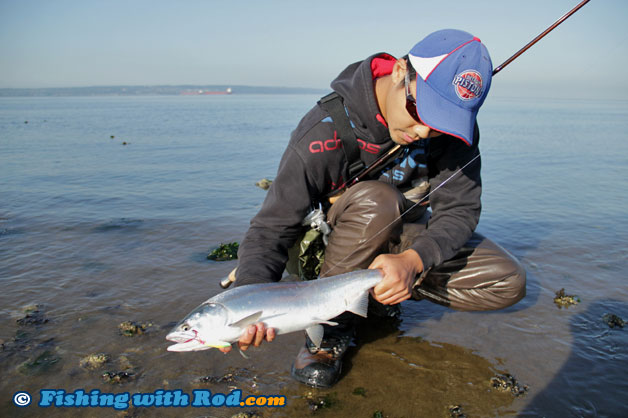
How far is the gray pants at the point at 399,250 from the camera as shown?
369cm

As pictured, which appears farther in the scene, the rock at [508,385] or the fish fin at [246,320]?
the rock at [508,385]

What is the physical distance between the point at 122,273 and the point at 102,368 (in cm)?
214

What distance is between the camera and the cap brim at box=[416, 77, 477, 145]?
303 cm

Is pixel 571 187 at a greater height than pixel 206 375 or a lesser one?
greater

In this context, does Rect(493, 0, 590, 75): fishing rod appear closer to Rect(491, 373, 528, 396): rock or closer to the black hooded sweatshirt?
the black hooded sweatshirt

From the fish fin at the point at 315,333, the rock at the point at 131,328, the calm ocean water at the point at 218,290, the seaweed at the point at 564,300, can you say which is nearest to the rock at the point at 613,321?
the calm ocean water at the point at 218,290

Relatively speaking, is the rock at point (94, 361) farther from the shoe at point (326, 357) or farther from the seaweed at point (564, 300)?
the seaweed at point (564, 300)

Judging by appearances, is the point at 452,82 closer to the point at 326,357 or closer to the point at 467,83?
the point at 467,83

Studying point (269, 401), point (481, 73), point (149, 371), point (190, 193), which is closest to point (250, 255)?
point (269, 401)

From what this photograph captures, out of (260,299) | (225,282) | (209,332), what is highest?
(260,299)

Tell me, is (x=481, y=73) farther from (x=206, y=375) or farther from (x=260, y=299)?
(x=206, y=375)

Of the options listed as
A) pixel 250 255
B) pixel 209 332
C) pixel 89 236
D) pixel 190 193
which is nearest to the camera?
pixel 209 332

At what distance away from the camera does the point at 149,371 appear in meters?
3.56

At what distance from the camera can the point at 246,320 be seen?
2662 millimetres
